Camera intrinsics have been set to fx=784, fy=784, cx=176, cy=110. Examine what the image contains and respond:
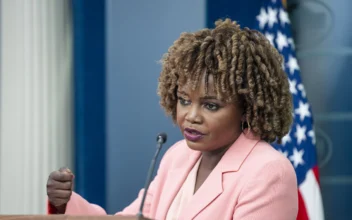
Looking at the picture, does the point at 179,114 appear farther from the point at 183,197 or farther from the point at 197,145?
the point at 183,197

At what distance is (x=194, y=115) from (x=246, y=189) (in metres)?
0.26

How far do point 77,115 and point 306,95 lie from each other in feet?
4.08

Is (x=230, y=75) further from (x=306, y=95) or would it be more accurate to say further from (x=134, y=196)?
(x=306, y=95)

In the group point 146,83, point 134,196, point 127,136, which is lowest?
point 134,196

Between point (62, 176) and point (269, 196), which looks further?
point (62, 176)

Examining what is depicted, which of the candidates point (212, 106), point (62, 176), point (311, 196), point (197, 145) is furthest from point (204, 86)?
point (311, 196)

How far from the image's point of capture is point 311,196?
391 cm

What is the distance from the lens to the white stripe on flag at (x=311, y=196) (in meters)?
3.90

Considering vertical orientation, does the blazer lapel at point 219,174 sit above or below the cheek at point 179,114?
below

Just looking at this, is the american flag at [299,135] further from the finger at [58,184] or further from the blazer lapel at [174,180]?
the finger at [58,184]

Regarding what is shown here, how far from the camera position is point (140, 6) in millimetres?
3846

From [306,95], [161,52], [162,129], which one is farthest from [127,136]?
[306,95]

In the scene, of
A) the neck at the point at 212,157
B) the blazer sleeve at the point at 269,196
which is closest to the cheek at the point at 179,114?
the neck at the point at 212,157

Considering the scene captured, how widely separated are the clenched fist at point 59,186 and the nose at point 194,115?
0.43 metres
